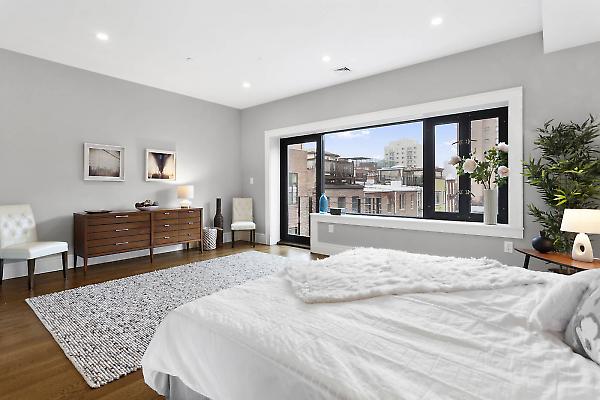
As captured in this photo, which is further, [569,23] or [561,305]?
[569,23]

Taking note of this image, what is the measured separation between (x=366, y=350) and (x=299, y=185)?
210 inches

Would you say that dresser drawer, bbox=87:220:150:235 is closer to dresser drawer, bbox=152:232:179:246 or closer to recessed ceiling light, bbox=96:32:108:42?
dresser drawer, bbox=152:232:179:246

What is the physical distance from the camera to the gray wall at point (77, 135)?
4.05m

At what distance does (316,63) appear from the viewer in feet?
14.3

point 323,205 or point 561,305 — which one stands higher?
point 323,205

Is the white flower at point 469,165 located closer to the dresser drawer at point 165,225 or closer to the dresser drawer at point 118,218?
the dresser drawer at point 165,225

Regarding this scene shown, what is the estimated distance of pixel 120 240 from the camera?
178 inches

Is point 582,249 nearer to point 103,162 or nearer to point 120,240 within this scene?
point 120,240

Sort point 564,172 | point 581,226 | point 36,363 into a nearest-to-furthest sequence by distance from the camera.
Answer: point 36,363 → point 581,226 → point 564,172

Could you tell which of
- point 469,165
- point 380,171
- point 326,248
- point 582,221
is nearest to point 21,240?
point 326,248

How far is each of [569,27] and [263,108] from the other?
4.63 metres

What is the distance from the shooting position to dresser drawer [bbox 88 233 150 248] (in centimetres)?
428

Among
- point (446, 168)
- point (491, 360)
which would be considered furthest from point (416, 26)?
point (491, 360)

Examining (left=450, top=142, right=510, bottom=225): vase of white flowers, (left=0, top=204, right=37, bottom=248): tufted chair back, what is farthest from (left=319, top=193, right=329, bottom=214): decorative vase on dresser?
(left=0, top=204, right=37, bottom=248): tufted chair back
